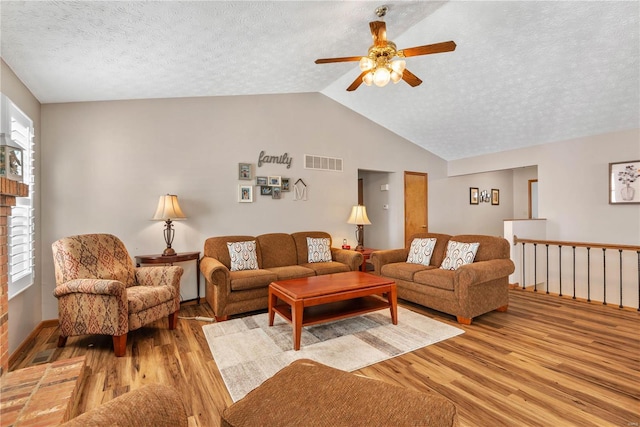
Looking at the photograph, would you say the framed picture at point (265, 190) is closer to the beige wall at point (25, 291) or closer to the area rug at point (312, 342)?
the area rug at point (312, 342)

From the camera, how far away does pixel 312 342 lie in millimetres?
2777

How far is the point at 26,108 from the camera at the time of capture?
9.45 ft

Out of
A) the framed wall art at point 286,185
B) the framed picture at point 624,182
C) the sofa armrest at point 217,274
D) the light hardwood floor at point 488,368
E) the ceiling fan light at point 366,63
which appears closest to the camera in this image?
the light hardwood floor at point 488,368

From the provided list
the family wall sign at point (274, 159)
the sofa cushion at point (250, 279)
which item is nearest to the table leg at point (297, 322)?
the sofa cushion at point (250, 279)

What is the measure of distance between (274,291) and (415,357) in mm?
1433

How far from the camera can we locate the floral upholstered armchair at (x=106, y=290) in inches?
100

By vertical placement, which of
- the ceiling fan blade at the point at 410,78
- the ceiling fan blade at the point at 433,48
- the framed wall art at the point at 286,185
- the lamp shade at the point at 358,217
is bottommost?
the lamp shade at the point at 358,217

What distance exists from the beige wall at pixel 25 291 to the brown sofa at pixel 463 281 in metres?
3.83

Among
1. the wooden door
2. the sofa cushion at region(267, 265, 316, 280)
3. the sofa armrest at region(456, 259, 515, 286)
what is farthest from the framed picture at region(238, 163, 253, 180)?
the wooden door

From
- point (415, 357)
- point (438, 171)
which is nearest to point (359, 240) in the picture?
point (438, 171)

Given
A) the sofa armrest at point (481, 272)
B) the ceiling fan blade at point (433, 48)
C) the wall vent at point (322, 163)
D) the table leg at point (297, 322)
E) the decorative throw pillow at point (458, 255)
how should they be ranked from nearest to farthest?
the ceiling fan blade at point (433, 48)
the table leg at point (297, 322)
the sofa armrest at point (481, 272)
the decorative throw pillow at point (458, 255)
the wall vent at point (322, 163)

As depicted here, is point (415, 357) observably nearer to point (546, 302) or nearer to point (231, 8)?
point (546, 302)

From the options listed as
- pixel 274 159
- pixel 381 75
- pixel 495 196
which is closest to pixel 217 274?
pixel 274 159

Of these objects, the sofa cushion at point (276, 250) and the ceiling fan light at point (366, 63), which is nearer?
the ceiling fan light at point (366, 63)
